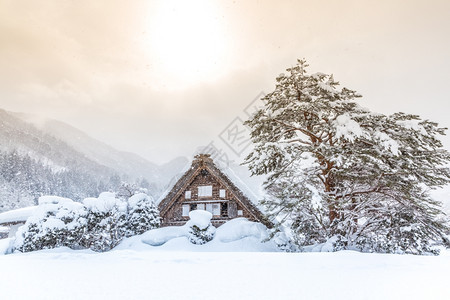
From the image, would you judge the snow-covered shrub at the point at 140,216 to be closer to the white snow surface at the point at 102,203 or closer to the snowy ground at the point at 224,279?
the white snow surface at the point at 102,203

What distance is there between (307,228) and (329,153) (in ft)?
13.5

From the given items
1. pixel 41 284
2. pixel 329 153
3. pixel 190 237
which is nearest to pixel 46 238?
pixel 190 237

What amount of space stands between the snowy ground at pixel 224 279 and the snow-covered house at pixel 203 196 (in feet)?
55.5

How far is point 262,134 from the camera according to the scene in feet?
37.3

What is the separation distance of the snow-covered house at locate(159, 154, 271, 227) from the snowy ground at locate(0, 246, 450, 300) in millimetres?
16919

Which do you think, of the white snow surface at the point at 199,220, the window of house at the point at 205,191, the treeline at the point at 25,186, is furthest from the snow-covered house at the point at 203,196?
the treeline at the point at 25,186

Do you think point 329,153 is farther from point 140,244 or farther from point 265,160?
point 140,244

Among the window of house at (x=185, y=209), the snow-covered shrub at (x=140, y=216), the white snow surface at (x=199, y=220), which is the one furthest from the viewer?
the window of house at (x=185, y=209)

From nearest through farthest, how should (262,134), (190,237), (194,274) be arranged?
(194,274) < (262,134) < (190,237)

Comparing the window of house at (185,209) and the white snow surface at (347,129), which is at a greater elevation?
the white snow surface at (347,129)

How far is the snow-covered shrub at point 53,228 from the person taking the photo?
11.9 metres

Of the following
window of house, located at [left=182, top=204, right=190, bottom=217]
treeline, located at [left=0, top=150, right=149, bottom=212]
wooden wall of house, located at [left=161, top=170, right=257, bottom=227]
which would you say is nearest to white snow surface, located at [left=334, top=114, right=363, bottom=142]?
wooden wall of house, located at [left=161, top=170, right=257, bottom=227]

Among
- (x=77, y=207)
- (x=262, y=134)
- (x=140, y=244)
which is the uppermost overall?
(x=262, y=134)

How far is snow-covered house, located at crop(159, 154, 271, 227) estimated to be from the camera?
22.0 meters
